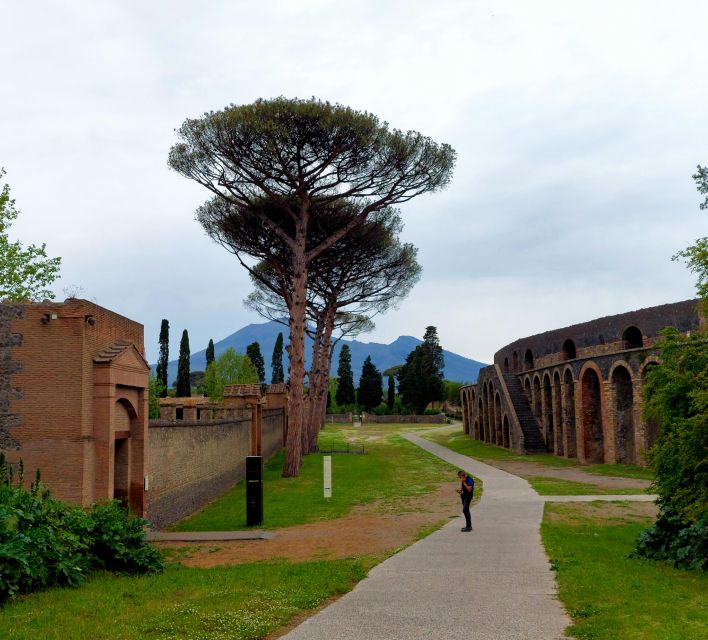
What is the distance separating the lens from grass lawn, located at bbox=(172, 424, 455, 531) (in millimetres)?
18203

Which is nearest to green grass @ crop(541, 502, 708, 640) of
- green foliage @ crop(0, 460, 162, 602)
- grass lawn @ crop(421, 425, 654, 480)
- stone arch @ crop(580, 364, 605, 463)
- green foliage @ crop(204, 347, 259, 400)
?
green foliage @ crop(0, 460, 162, 602)

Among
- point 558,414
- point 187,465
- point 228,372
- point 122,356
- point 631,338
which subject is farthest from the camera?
point 228,372

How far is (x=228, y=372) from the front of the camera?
7762cm

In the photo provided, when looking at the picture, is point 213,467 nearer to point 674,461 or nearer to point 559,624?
point 674,461

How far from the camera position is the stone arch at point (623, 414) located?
29969 millimetres

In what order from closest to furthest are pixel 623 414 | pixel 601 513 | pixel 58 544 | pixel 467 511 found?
pixel 58 544 → pixel 467 511 → pixel 601 513 → pixel 623 414

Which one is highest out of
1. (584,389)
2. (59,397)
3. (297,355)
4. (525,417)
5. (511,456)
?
(297,355)

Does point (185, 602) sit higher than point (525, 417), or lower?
lower

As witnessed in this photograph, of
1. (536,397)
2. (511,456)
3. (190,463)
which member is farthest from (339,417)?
(190,463)

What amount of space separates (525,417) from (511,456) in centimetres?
Answer: 495

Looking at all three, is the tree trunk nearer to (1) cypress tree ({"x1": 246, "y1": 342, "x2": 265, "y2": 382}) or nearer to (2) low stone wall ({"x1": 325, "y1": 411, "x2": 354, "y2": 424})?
(2) low stone wall ({"x1": 325, "y1": 411, "x2": 354, "y2": 424})

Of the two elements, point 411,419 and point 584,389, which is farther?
point 411,419

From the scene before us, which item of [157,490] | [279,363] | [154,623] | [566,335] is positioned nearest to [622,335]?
[566,335]

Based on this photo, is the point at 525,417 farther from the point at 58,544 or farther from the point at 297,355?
the point at 58,544
